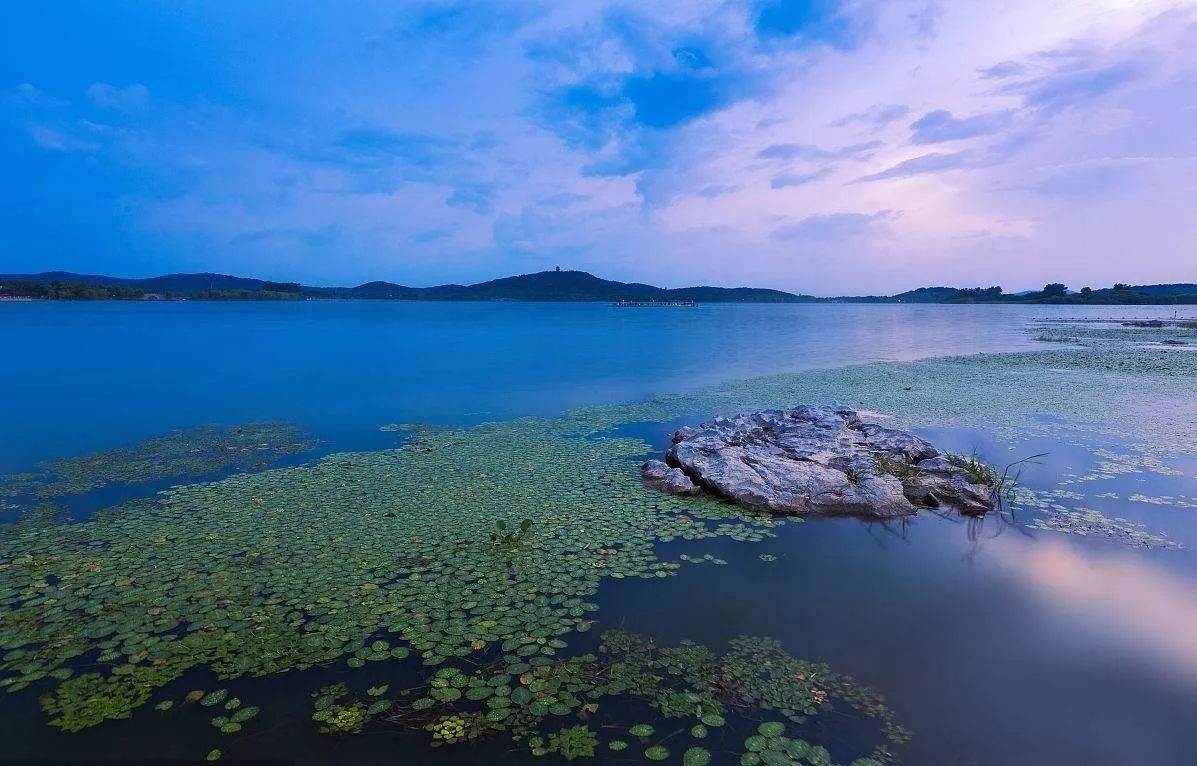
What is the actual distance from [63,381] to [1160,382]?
39753 millimetres

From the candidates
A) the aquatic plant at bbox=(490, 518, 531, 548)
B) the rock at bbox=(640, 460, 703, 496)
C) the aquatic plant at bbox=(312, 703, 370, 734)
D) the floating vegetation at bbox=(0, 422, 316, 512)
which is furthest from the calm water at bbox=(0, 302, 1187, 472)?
the aquatic plant at bbox=(312, 703, 370, 734)

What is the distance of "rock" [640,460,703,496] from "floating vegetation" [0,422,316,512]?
7193mm

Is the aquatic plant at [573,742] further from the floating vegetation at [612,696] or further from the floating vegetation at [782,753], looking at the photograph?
the floating vegetation at [782,753]

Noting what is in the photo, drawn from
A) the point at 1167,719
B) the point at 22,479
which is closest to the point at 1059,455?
the point at 1167,719

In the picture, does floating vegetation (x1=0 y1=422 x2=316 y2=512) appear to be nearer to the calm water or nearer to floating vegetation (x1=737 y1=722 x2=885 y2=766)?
the calm water

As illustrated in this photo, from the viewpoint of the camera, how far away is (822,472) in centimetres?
930

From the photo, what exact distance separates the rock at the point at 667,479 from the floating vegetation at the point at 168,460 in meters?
7.19

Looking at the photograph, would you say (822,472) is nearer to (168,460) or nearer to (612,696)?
(612,696)

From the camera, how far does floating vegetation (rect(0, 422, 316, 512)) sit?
9.52 m

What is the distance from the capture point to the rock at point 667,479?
9.26m

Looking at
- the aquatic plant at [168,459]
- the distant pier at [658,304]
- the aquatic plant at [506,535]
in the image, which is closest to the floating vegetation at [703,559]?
the aquatic plant at [506,535]

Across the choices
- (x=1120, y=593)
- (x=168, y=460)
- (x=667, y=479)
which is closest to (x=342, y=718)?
(x=667, y=479)

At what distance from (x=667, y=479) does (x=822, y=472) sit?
2548 millimetres

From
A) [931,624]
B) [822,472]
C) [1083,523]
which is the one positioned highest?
[822,472]
